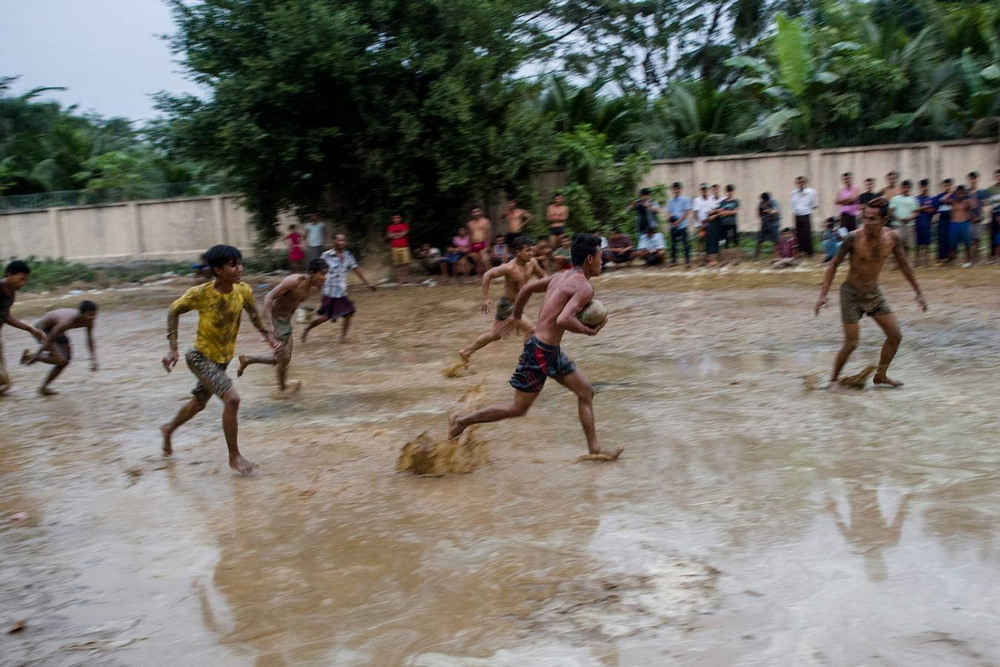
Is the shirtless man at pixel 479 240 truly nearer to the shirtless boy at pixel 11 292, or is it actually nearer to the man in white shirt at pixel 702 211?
the man in white shirt at pixel 702 211

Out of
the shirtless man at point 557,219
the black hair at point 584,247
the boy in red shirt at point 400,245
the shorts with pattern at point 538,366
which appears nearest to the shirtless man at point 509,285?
the shorts with pattern at point 538,366

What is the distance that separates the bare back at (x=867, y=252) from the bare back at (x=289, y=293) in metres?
5.10

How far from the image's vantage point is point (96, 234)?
976 inches

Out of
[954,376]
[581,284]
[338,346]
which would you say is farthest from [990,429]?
[338,346]

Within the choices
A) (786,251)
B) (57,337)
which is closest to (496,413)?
(57,337)

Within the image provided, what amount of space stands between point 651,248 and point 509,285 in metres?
8.22

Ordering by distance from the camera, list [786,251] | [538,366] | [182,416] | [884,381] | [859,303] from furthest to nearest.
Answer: [786,251]
[884,381]
[859,303]
[182,416]
[538,366]

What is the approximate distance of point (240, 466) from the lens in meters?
7.14

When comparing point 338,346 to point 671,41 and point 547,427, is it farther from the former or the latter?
point 671,41

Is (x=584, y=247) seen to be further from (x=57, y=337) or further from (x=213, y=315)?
(x=57, y=337)

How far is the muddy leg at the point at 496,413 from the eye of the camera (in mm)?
6762

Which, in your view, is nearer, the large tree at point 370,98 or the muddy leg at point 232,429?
the muddy leg at point 232,429

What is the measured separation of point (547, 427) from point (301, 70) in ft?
40.0

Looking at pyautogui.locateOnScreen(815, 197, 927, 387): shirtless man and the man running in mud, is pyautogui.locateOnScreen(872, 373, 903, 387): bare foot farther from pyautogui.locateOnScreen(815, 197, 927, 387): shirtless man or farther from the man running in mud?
the man running in mud
